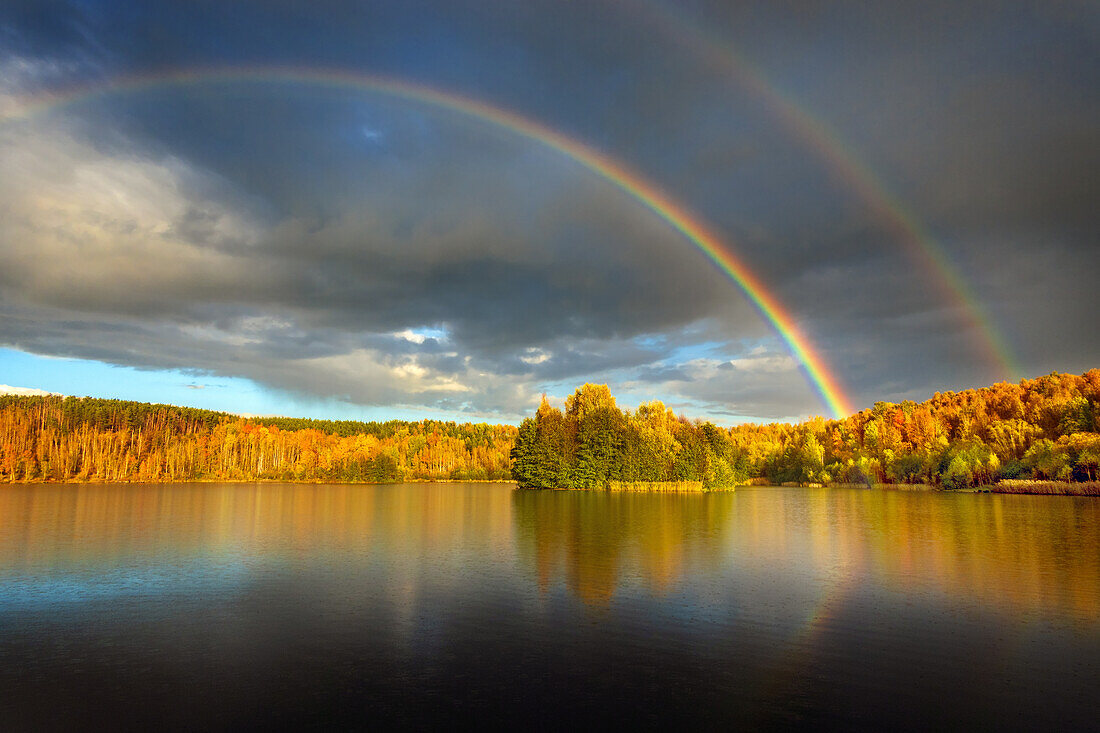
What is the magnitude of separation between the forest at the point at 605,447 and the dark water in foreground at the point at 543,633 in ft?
234

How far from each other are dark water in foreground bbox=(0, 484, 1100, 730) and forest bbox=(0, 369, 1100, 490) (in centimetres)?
7128

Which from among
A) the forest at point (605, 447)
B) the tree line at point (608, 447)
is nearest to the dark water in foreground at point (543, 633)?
the tree line at point (608, 447)

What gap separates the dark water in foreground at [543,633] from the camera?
12984 millimetres

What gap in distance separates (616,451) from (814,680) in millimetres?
92573

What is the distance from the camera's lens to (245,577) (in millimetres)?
26375

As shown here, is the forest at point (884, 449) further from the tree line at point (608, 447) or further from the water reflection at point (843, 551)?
the water reflection at point (843, 551)

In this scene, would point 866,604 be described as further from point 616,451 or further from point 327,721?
point 616,451

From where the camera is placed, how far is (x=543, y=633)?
18156 millimetres

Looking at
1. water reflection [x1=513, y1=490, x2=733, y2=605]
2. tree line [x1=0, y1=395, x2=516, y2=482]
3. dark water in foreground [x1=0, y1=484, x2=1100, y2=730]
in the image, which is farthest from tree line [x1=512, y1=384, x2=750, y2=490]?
dark water in foreground [x1=0, y1=484, x2=1100, y2=730]

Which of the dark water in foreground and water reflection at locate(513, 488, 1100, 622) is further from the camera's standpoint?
water reflection at locate(513, 488, 1100, 622)

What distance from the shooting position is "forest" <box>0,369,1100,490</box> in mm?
107812

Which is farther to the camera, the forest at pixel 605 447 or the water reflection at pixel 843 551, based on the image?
the forest at pixel 605 447

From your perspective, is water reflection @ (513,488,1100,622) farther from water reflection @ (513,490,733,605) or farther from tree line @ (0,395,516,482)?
tree line @ (0,395,516,482)

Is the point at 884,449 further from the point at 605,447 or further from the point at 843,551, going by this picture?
Answer: the point at 843,551
